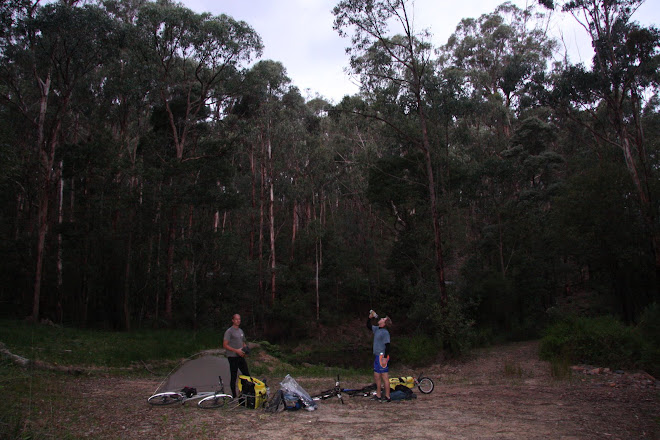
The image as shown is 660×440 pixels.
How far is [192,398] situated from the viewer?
7504 millimetres

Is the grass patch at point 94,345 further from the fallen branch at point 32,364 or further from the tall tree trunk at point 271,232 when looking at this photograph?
the tall tree trunk at point 271,232

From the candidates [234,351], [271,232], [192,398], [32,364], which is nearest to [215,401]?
[192,398]

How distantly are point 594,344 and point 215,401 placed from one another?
9.97 m

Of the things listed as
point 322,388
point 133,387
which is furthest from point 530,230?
point 133,387

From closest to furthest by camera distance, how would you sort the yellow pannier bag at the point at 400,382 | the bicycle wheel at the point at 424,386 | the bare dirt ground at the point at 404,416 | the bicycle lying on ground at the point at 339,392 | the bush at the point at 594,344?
the bare dirt ground at the point at 404,416 < the bicycle lying on ground at the point at 339,392 < the yellow pannier bag at the point at 400,382 < the bicycle wheel at the point at 424,386 < the bush at the point at 594,344

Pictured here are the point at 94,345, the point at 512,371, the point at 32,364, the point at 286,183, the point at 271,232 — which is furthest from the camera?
the point at 286,183

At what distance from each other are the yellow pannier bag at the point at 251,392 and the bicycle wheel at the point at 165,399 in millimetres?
994

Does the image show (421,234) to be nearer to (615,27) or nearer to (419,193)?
(419,193)

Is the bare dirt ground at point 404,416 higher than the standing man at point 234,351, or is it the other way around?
the standing man at point 234,351

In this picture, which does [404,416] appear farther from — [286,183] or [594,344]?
[286,183]

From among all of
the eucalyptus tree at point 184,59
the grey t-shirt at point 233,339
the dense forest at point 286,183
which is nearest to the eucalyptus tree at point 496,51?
the dense forest at point 286,183

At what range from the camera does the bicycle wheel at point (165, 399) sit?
286 inches

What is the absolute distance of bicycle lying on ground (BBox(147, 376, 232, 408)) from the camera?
714cm

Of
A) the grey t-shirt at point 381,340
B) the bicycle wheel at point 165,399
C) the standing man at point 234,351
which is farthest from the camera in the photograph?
the grey t-shirt at point 381,340
